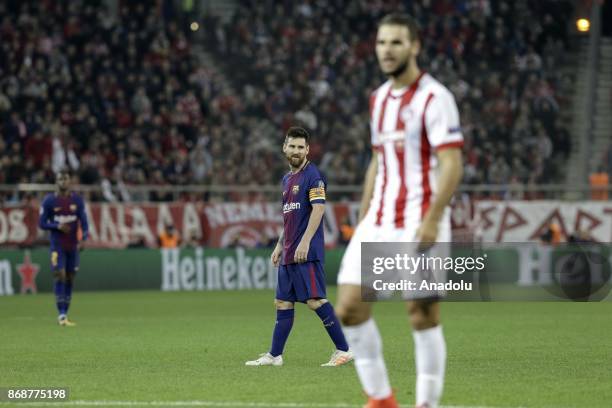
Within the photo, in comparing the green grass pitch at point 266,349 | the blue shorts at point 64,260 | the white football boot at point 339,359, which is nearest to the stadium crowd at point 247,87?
the green grass pitch at point 266,349

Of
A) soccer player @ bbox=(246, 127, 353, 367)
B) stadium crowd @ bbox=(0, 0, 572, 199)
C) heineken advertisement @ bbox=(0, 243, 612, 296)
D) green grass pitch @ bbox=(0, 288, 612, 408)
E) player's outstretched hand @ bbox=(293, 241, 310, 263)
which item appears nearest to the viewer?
green grass pitch @ bbox=(0, 288, 612, 408)

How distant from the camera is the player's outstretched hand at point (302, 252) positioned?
11.5m

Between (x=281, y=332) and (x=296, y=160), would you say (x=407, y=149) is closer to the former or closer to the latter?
(x=296, y=160)

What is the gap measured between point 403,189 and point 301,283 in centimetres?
473

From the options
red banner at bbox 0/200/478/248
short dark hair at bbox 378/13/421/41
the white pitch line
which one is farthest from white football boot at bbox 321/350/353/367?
red banner at bbox 0/200/478/248

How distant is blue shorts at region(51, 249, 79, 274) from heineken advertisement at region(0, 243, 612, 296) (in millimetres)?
7940

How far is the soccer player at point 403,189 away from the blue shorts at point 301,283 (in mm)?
4472

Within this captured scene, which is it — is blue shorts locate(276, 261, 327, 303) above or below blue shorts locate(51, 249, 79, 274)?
above

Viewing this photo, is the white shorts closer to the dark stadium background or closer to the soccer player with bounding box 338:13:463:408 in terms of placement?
the soccer player with bounding box 338:13:463:408

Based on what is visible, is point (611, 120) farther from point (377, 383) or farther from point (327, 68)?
point (377, 383)

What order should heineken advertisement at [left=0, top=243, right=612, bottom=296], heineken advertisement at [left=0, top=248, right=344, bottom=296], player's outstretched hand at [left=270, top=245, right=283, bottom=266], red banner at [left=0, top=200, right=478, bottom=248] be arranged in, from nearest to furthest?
player's outstretched hand at [left=270, top=245, right=283, bottom=266], heineken advertisement at [left=0, top=243, right=612, bottom=296], heineken advertisement at [left=0, top=248, right=344, bottom=296], red banner at [left=0, top=200, right=478, bottom=248]

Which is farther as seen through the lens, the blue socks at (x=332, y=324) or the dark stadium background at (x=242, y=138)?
the dark stadium background at (x=242, y=138)

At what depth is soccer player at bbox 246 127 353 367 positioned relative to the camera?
1160 centimetres

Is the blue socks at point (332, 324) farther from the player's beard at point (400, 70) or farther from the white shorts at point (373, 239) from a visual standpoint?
the player's beard at point (400, 70)
